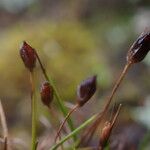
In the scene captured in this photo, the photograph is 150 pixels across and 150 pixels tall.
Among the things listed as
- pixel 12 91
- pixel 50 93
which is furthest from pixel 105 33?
pixel 50 93

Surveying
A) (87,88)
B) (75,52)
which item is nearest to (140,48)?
(87,88)

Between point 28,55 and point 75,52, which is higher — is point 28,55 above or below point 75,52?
below

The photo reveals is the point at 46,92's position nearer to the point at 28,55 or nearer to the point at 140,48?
the point at 28,55

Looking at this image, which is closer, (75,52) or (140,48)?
→ (140,48)

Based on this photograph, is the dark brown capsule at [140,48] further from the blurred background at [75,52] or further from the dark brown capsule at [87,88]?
the blurred background at [75,52]

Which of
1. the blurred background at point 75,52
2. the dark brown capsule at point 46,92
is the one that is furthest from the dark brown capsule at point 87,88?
the blurred background at point 75,52

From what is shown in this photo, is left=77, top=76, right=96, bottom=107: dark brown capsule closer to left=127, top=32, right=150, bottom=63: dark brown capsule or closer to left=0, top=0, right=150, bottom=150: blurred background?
left=127, top=32, right=150, bottom=63: dark brown capsule

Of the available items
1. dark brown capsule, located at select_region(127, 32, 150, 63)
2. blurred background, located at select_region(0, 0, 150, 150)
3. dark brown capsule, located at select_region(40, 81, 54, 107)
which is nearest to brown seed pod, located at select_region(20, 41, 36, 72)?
Result: dark brown capsule, located at select_region(40, 81, 54, 107)
